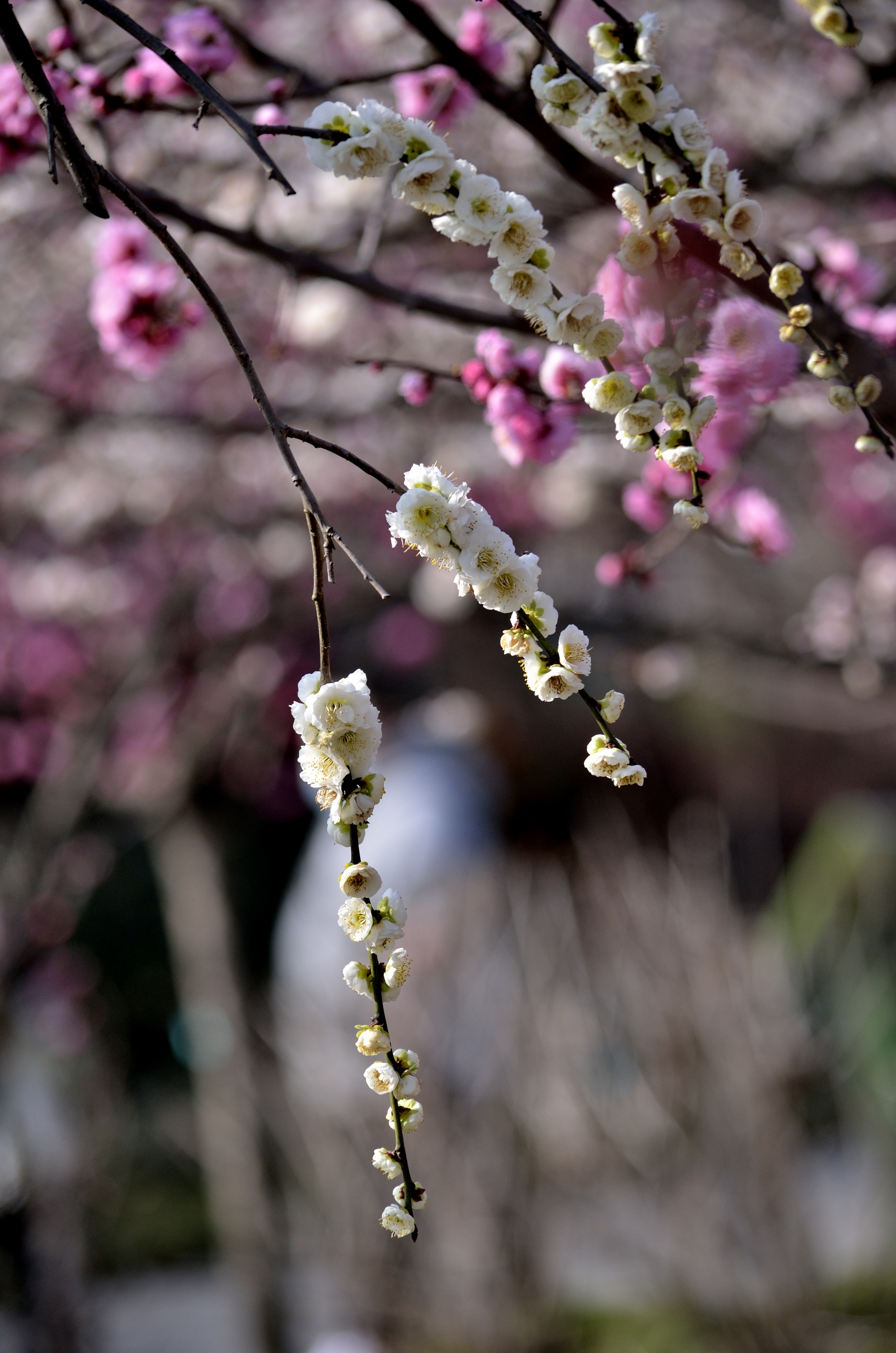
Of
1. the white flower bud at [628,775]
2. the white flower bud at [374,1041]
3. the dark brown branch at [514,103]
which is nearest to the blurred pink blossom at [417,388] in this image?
the dark brown branch at [514,103]

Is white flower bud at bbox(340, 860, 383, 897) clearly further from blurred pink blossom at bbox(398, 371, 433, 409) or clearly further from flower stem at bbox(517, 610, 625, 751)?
blurred pink blossom at bbox(398, 371, 433, 409)

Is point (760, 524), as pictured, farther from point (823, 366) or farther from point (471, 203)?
point (471, 203)

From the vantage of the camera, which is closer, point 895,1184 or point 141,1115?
point 895,1184

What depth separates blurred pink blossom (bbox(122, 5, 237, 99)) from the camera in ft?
5.79

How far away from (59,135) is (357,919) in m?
0.85

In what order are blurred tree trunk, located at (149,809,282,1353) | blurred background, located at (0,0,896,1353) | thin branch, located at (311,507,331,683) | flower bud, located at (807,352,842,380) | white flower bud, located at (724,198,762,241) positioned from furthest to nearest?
blurred tree trunk, located at (149,809,282,1353) < blurred background, located at (0,0,896,1353) < flower bud, located at (807,352,842,380) < white flower bud, located at (724,198,762,241) < thin branch, located at (311,507,331,683)

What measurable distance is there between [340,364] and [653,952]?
2679 mm

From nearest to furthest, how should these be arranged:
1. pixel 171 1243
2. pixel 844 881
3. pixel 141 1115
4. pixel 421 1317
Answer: pixel 421 1317 < pixel 844 881 < pixel 171 1243 < pixel 141 1115

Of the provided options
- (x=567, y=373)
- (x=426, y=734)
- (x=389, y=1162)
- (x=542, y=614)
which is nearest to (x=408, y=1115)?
(x=389, y=1162)

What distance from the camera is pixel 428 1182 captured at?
326 centimetres

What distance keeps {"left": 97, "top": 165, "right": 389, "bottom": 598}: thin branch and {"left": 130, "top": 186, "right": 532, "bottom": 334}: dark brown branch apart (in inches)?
23.5

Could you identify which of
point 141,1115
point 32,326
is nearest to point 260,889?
point 141,1115

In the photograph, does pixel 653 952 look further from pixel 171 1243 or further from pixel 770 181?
pixel 171 1243

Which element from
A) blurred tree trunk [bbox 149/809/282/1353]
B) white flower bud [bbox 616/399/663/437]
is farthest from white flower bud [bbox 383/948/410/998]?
blurred tree trunk [bbox 149/809/282/1353]
